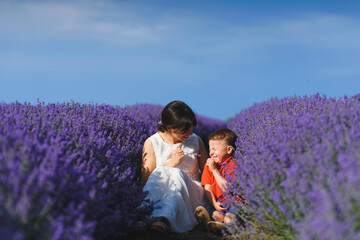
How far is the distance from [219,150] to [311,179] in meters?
1.81

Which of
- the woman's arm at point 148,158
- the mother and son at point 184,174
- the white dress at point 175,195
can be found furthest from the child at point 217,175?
the woman's arm at point 148,158

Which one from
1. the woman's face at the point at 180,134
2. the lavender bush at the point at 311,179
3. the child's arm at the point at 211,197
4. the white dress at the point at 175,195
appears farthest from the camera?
the woman's face at the point at 180,134

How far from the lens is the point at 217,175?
3.83 metres

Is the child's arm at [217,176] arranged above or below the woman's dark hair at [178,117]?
below

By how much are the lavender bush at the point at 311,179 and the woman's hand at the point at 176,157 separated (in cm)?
108

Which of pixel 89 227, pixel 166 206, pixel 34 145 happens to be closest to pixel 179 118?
pixel 166 206

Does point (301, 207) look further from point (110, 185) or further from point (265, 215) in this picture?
point (110, 185)

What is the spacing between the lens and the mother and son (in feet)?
11.4

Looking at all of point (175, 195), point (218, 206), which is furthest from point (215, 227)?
point (175, 195)

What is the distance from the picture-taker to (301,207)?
7.39 feet

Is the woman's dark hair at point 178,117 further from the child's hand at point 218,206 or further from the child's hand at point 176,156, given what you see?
the child's hand at point 218,206

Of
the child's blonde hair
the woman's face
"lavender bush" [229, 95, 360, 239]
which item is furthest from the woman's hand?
"lavender bush" [229, 95, 360, 239]

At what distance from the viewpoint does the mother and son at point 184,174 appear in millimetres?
3461

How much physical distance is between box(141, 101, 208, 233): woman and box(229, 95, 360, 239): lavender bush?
0.66 m
